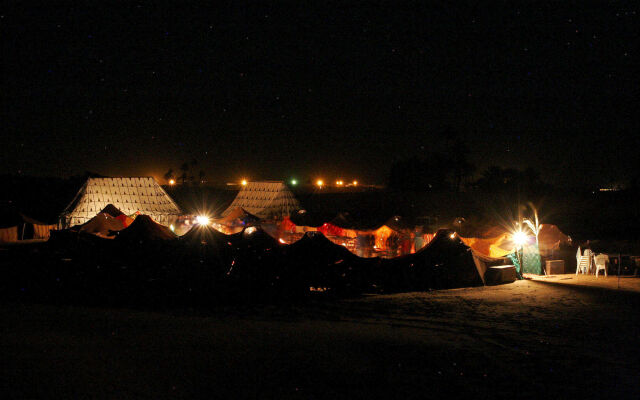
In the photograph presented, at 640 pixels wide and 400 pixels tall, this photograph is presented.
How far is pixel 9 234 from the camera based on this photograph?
1166 inches

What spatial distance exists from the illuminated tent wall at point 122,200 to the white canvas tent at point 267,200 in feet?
11.6

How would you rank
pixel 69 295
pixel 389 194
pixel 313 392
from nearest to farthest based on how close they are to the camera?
pixel 313 392, pixel 69 295, pixel 389 194

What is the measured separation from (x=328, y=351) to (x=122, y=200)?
23.8m

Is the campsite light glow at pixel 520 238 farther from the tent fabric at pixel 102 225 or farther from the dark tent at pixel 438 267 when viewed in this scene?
the tent fabric at pixel 102 225

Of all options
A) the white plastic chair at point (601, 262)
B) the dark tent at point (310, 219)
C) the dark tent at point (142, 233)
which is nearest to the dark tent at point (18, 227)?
the dark tent at point (310, 219)

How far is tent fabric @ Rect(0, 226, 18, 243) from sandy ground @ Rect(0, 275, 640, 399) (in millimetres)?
20270

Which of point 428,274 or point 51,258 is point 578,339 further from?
point 51,258

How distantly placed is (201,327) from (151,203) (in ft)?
68.1

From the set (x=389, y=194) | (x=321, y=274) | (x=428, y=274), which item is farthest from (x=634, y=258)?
(x=389, y=194)

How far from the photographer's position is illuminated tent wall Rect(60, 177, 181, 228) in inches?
1117

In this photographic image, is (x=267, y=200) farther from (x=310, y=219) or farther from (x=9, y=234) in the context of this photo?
(x=9, y=234)

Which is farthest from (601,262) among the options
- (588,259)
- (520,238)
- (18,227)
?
(18,227)

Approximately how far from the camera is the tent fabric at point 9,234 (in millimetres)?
29073

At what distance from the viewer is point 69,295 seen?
13.6 m
